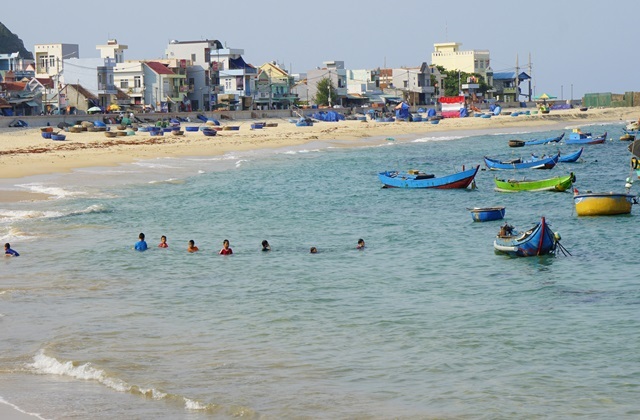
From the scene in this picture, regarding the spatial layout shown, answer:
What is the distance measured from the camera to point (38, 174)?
172 ft

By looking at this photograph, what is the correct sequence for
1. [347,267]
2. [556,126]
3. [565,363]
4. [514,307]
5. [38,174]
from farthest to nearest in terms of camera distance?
[556,126] → [38,174] → [347,267] → [514,307] → [565,363]

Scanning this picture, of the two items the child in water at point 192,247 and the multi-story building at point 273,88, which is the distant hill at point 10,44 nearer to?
the multi-story building at point 273,88

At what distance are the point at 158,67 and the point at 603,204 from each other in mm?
80864

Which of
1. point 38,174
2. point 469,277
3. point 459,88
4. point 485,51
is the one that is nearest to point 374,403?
point 469,277

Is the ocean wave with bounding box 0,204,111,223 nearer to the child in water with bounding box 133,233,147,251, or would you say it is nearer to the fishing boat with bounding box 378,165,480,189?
the child in water with bounding box 133,233,147,251

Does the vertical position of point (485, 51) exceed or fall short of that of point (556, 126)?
it exceeds it

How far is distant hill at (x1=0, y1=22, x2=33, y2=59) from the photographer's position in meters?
149

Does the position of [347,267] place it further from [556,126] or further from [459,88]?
[459,88]

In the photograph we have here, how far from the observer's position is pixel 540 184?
4550 centimetres

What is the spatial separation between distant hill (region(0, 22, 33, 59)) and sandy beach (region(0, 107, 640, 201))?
2397 inches

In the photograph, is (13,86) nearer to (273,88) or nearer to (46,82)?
(46,82)

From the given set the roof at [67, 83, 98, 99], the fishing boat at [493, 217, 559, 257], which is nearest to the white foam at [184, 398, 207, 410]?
the fishing boat at [493, 217, 559, 257]

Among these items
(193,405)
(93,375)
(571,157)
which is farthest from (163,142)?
(193,405)

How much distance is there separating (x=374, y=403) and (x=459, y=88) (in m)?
147
